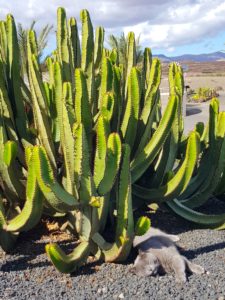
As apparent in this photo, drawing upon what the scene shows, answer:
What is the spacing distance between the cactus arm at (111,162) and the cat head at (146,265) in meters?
0.63

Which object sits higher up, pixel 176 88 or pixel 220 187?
pixel 176 88

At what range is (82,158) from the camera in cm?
351

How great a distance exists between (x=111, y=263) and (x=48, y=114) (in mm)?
1503

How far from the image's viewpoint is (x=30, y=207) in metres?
3.66

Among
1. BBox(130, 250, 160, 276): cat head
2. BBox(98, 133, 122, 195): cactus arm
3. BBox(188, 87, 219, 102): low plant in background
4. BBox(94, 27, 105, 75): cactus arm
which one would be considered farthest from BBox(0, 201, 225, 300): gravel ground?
BBox(188, 87, 219, 102): low plant in background

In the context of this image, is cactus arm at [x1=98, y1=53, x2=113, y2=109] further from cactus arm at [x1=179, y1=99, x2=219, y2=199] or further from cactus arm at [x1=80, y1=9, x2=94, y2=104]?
cactus arm at [x1=179, y1=99, x2=219, y2=199]

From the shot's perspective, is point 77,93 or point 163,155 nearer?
point 77,93

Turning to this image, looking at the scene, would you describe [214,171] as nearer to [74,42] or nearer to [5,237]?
[74,42]

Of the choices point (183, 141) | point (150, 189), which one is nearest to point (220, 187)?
point (183, 141)

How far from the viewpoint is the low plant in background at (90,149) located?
141 inches

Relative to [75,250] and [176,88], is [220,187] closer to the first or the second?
[176,88]

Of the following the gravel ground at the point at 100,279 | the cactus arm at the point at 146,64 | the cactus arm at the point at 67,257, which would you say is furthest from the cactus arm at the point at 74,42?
the cactus arm at the point at 67,257

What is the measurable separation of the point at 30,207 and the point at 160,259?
1.15m

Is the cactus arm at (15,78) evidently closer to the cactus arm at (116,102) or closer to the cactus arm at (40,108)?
the cactus arm at (40,108)
